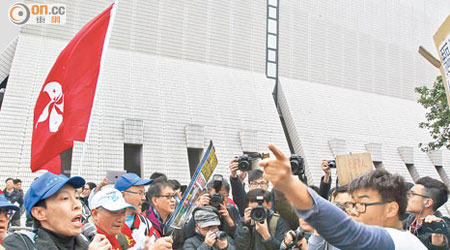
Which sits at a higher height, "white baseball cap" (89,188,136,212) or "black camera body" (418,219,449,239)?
"white baseball cap" (89,188,136,212)

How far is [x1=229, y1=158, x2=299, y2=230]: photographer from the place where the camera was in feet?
15.2

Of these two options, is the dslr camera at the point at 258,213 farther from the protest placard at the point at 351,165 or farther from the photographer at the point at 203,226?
the protest placard at the point at 351,165

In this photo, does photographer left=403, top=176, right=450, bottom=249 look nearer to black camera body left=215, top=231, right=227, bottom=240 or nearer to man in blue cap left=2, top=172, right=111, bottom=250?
black camera body left=215, top=231, right=227, bottom=240

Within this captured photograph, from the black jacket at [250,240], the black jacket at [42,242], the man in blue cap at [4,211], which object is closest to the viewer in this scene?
the black jacket at [42,242]

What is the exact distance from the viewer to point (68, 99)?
17.8 ft

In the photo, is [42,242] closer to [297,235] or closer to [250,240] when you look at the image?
[297,235]

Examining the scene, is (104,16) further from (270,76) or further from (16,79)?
(270,76)

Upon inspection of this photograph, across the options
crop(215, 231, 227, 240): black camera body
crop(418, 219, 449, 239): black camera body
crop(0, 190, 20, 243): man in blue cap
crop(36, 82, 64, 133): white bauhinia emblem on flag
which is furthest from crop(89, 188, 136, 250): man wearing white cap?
crop(36, 82, 64, 133): white bauhinia emblem on flag

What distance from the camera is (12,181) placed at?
9859 mm

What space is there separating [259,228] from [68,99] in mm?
2854

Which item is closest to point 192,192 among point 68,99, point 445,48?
point 445,48

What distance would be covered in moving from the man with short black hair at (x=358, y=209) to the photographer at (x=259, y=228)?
172 cm

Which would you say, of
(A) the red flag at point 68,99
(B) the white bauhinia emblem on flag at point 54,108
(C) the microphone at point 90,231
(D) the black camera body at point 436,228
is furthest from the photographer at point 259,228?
(B) the white bauhinia emblem on flag at point 54,108

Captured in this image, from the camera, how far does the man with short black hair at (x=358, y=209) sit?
59.9 inches
